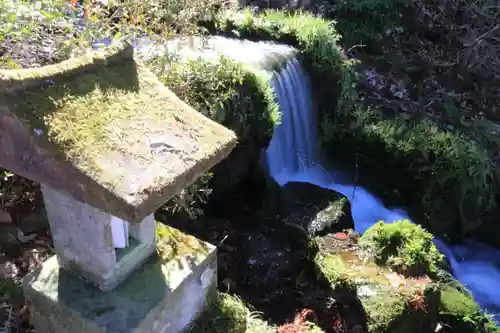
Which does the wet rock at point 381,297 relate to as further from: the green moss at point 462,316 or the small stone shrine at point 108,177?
the small stone shrine at point 108,177

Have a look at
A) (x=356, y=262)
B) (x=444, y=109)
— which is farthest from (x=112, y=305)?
(x=444, y=109)

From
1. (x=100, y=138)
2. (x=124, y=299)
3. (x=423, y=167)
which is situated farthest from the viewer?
(x=423, y=167)

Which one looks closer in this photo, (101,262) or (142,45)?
(101,262)

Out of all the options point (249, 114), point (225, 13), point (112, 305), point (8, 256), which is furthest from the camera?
point (225, 13)

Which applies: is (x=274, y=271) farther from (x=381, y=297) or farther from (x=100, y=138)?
(x=100, y=138)

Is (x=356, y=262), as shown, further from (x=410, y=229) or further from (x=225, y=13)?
(x=225, y=13)

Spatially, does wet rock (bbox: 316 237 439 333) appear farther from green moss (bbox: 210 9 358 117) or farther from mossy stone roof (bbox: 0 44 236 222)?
green moss (bbox: 210 9 358 117)

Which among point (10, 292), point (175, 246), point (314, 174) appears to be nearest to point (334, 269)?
point (175, 246)

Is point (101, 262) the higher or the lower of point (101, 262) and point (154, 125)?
the lower
